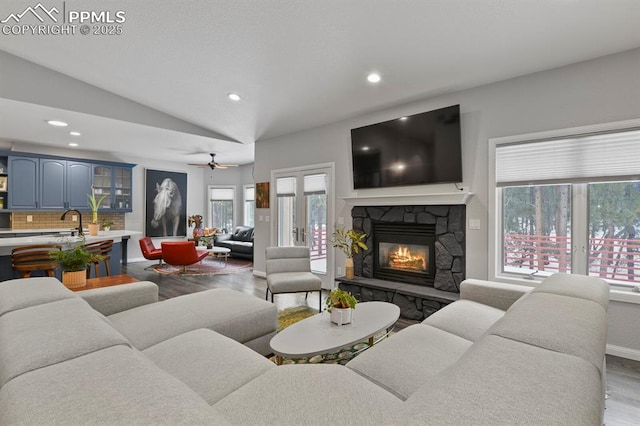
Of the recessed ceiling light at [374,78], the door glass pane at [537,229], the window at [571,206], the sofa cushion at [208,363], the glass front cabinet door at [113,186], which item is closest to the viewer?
the sofa cushion at [208,363]

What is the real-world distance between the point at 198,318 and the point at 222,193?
778 centimetres

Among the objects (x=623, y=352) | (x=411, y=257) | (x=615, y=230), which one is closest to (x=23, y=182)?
(x=411, y=257)

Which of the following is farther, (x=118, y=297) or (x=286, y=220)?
(x=286, y=220)

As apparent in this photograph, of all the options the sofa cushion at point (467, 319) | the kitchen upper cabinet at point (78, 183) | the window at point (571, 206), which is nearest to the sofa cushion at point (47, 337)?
the sofa cushion at point (467, 319)

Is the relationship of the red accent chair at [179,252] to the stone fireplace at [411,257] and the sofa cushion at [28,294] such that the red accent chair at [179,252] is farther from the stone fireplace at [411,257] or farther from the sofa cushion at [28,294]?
the sofa cushion at [28,294]

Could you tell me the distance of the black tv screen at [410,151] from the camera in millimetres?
3506

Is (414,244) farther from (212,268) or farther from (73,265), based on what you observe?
(212,268)

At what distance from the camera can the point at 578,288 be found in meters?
1.58

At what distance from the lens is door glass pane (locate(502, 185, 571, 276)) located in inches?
119

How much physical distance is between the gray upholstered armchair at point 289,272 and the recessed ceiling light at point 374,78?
2.35 metres

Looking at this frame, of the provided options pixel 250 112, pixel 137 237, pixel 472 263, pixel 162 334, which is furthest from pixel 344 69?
pixel 137 237

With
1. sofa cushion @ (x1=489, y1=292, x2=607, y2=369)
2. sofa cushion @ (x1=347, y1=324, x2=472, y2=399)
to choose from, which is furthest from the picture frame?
sofa cushion @ (x1=489, y1=292, x2=607, y2=369)

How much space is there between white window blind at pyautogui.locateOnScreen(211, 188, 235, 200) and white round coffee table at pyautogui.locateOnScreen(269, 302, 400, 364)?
25.0 ft

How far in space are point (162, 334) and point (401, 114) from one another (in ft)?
11.9
